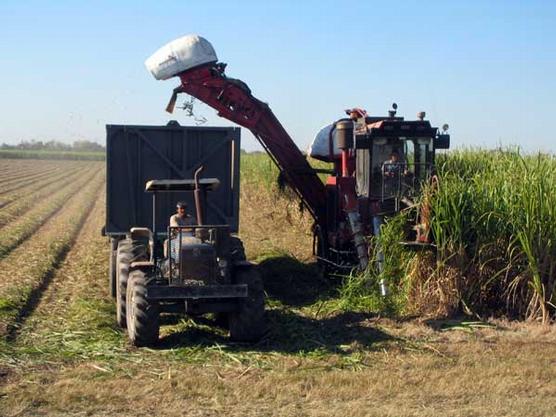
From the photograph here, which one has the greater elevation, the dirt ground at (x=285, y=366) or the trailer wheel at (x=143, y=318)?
the trailer wheel at (x=143, y=318)

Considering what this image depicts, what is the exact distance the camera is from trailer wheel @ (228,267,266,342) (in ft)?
29.2

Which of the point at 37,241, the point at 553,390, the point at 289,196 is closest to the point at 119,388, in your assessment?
the point at 553,390

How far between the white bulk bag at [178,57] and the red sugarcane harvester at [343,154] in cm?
2

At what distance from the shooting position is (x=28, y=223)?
72.6 feet

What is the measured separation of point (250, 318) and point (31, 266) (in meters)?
6.60

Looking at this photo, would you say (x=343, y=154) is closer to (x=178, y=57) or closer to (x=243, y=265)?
(x=178, y=57)

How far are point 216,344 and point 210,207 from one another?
4285 mm

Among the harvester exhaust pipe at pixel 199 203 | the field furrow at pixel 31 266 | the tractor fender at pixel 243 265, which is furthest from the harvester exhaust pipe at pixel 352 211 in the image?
the field furrow at pixel 31 266

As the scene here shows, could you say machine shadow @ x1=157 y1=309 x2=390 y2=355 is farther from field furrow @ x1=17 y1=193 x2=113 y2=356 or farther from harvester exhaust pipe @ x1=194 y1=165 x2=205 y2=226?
harvester exhaust pipe @ x1=194 y1=165 x2=205 y2=226

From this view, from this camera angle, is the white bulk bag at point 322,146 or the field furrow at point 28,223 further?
the field furrow at point 28,223

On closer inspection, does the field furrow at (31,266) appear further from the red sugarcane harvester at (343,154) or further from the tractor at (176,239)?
the red sugarcane harvester at (343,154)

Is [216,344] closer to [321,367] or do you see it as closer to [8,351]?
[321,367]

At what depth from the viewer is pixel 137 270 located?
9320mm

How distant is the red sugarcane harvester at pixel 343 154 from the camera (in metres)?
12.0
